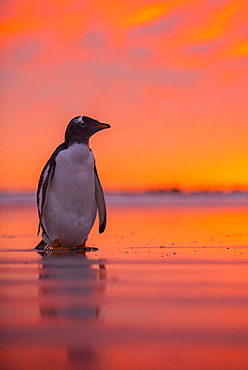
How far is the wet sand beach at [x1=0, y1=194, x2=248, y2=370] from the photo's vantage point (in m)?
1.92

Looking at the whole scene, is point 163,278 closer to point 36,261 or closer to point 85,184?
point 36,261

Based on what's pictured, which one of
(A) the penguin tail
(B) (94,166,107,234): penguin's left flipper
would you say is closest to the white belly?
(A) the penguin tail

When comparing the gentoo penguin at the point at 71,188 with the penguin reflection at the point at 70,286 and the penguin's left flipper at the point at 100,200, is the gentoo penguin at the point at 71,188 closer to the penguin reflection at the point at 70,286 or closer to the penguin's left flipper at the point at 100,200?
the penguin's left flipper at the point at 100,200

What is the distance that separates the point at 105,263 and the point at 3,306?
1689 millimetres

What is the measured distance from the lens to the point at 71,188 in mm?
5398

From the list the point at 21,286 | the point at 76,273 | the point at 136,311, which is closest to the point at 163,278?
the point at 76,273

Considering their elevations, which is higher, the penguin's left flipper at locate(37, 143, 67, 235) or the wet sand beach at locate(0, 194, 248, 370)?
the penguin's left flipper at locate(37, 143, 67, 235)

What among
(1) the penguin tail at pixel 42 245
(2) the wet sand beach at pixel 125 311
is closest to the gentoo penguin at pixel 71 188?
(1) the penguin tail at pixel 42 245

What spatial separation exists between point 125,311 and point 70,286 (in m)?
0.72

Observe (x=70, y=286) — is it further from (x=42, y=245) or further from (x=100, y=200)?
(x=100, y=200)

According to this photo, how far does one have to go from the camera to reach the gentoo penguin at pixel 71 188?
211 inches

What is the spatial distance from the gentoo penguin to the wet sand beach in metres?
0.60

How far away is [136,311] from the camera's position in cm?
258

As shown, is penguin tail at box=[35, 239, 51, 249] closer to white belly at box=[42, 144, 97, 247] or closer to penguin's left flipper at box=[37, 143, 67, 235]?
white belly at box=[42, 144, 97, 247]
